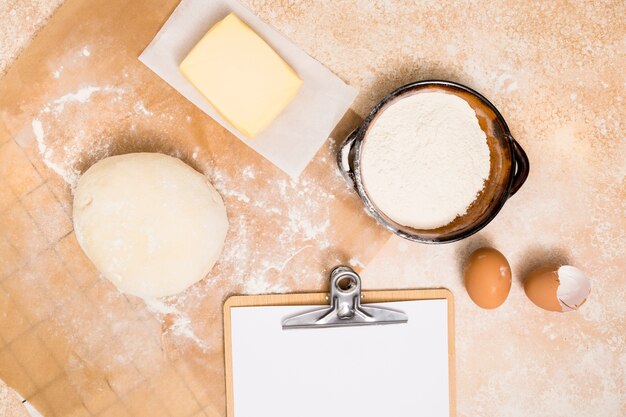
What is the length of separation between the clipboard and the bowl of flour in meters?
0.16

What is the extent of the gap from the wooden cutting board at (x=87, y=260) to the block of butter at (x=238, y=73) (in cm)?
8

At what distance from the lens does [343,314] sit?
92 cm

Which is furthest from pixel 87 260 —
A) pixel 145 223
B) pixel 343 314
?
pixel 343 314

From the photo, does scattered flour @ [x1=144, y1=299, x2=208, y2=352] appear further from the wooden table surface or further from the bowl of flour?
the bowl of flour

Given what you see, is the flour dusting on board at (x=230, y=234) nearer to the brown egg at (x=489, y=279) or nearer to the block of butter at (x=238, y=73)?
the block of butter at (x=238, y=73)

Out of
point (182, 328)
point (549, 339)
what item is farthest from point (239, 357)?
point (549, 339)

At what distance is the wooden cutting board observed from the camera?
905 mm

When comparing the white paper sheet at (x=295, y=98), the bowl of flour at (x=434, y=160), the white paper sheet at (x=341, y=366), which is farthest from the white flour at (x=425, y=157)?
the white paper sheet at (x=341, y=366)

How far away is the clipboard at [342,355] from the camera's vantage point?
93 centimetres

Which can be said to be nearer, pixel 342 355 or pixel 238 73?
pixel 238 73

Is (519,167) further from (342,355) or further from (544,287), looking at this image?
(342,355)

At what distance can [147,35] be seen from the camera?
2.97 ft

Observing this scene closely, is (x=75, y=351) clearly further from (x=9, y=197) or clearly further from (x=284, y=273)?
(x=284, y=273)

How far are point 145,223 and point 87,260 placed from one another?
201mm
